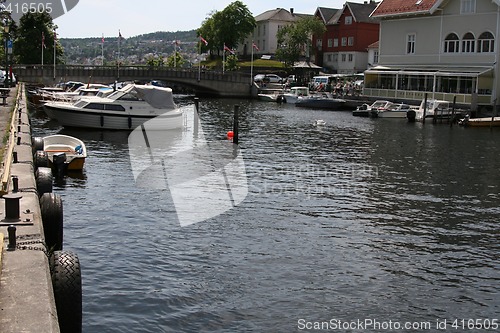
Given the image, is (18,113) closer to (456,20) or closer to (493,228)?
(493,228)

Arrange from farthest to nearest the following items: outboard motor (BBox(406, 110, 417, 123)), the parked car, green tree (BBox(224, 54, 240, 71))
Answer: green tree (BBox(224, 54, 240, 71)) → the parked car → outboard motor (BBox(406, 110, 417, 123))

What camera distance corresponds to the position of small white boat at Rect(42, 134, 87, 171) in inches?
1054

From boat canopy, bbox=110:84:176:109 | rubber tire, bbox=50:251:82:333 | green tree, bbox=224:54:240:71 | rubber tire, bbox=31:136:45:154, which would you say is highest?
green tree, bbox=224:54:240:71

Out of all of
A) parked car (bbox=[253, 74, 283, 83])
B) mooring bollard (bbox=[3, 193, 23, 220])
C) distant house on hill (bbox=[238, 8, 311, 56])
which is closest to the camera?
mooring bollard (bbox=[3, 193, 23, 220])

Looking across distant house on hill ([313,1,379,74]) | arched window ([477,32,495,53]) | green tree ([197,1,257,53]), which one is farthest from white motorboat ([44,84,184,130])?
green tree ([197,1,257,53])

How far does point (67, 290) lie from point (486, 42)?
215 feet

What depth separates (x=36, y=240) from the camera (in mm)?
11133

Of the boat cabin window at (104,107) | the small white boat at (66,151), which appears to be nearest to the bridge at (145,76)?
the boat cabin window at (104,107)

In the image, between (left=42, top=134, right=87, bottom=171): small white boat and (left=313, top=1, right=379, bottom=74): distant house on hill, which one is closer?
(left=42, top=134, right=87, bottom=171): small white boat

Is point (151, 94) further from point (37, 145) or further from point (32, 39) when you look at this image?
point (32, 39)

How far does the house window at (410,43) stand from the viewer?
254 ft

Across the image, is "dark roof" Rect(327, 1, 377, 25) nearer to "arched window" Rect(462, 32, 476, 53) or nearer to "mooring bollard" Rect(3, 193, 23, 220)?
"arched window" Rect(462, 32, 476, 53)

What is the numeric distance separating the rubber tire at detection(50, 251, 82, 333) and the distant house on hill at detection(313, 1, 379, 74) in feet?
351

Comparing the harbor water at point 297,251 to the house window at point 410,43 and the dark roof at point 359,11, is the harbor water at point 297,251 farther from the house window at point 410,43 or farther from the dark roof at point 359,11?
the dark roof at point 359,11
